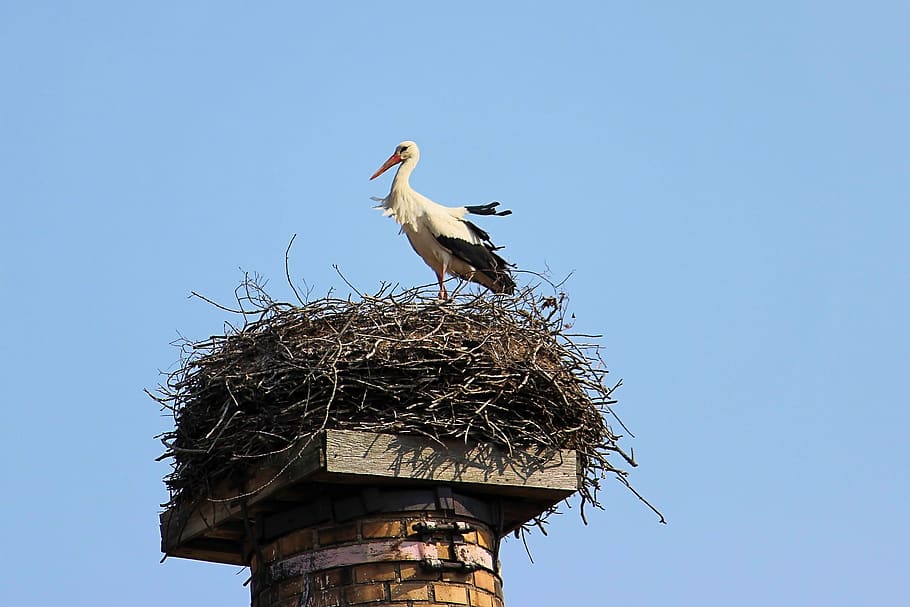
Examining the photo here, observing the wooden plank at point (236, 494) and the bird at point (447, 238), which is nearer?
the wooden plank at point (236, 494)

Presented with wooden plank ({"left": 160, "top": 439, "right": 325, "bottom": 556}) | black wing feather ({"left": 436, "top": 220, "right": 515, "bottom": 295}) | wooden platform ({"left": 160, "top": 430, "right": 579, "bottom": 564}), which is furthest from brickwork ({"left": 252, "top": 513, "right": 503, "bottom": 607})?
black wing feather ({"left": 436, "top": 220, "right": 515, "bottom": 295})

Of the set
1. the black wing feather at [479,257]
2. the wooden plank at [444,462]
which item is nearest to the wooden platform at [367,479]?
the wooden plank at [444,462]

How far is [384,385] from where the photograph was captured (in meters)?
6.39

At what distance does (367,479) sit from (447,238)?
14.6 feet

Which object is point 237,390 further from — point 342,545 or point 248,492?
point 342,545

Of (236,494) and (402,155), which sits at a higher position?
(402,155)

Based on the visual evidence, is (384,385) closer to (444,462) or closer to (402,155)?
(444,462)

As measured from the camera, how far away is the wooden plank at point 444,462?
6043 mm

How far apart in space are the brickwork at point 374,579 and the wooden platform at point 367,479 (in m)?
0.14

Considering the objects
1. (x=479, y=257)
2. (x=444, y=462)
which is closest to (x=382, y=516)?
(x=444, y=462)

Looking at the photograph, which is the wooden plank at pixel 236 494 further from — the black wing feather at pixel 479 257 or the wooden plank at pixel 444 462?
the black wing feather at pixel 479 257

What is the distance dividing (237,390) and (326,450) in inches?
33.2

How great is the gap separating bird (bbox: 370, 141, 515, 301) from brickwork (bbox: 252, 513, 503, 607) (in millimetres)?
4106

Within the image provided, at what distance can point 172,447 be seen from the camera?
22.7 ft
